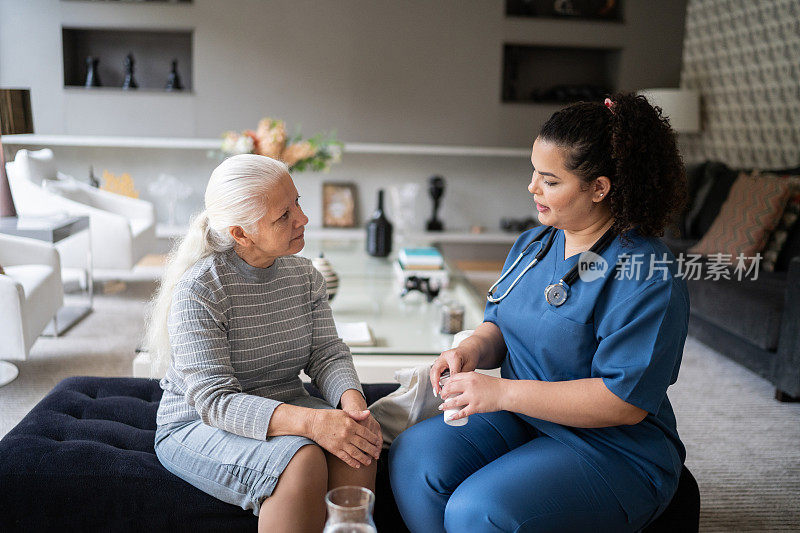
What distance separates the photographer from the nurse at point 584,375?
1.34 m

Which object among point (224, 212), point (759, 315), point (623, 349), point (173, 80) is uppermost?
point (173, 80)

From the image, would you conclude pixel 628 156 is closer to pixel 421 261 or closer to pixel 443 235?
pixel 421 261

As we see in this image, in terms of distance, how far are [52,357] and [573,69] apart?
4.54 m

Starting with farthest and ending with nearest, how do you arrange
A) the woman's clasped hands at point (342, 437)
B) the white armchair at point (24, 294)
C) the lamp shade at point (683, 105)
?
the lamp shade at point (683, 105) < the white armchair at point (24, 294) < the woman's clasped hands at point (342, 437)

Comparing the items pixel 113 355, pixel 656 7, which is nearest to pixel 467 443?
pixel 113 355

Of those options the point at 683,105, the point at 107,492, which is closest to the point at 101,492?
the point at 107,492

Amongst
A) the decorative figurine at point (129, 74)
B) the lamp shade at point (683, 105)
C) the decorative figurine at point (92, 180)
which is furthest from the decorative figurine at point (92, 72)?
the lamp shade at point (683, 105)

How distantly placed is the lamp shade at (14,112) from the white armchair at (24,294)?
0.52m

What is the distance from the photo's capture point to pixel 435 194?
18.6ft

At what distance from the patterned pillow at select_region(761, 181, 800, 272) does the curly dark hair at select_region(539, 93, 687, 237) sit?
8.04 ft

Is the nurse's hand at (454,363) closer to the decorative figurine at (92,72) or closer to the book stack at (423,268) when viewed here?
the book stack at (423,268)

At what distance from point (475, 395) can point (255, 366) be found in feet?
1.66

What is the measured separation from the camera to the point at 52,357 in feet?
10.8

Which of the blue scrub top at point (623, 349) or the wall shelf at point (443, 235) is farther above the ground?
the blue scrub top at point (623, 349)
